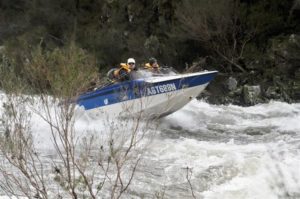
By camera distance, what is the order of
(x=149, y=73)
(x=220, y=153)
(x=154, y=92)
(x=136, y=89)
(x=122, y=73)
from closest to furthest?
(x=220, y=153)
(x=136, y=89)
(x=154, y=92)
(x=122, y=73)
(x=149, y=73)

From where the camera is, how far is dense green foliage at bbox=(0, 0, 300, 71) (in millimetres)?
19406

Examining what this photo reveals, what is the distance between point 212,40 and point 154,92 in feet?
26.6

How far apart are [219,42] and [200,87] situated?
748cm

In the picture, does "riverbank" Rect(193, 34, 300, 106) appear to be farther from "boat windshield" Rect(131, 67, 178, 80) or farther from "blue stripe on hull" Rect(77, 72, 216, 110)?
"blue stripe on hull" Rect(77, 72, 216, 110)

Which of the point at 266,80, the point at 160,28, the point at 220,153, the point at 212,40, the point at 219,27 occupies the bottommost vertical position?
the point at 220,153

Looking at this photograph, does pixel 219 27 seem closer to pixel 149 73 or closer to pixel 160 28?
pixel 160 28

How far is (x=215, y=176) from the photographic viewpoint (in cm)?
818

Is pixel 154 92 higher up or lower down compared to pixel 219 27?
lower down

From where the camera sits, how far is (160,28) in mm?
22875

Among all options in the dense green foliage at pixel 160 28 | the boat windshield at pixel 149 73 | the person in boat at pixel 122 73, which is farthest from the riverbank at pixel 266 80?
the person in boat at pixel 122 73

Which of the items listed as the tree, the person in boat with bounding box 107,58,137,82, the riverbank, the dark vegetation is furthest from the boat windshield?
the tree

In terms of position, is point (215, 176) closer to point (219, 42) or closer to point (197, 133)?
point (197, 133)

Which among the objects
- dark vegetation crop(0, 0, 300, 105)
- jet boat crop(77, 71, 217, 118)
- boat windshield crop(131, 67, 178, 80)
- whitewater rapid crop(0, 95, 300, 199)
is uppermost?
dark vegetation crop(0, 0, 300, 105)

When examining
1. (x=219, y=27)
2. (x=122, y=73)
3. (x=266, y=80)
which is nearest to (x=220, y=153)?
(x=122, y=73)
